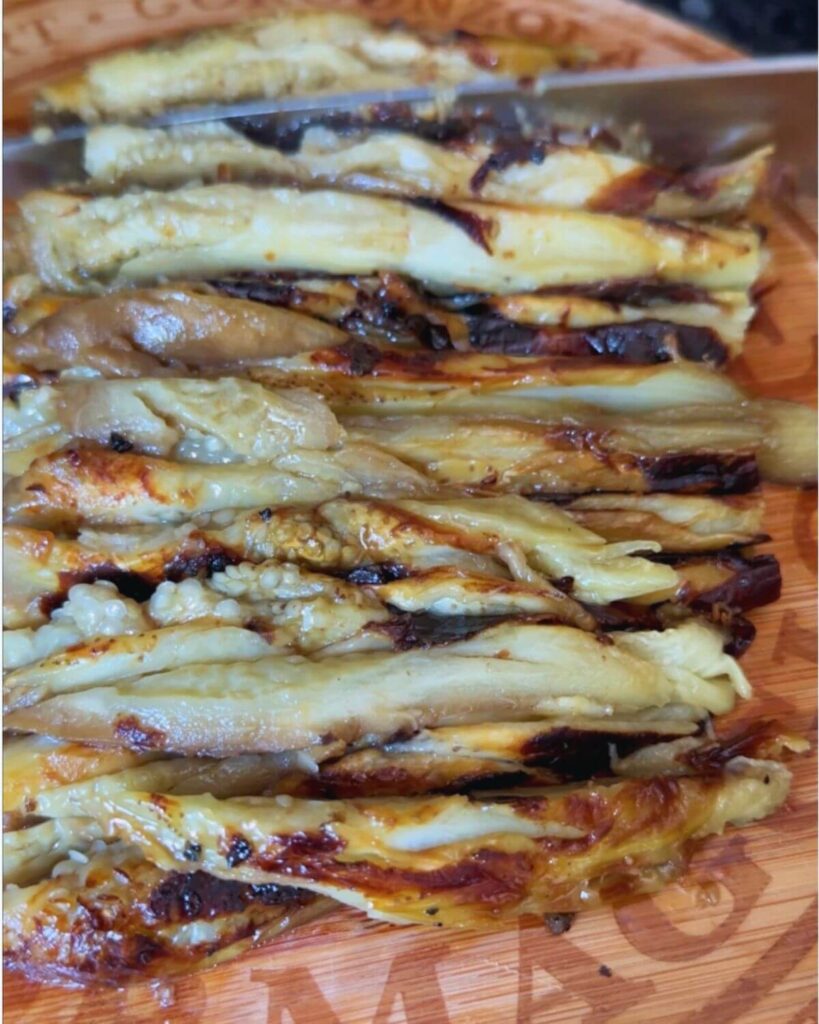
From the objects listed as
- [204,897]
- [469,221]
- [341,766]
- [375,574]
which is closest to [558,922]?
[341,766]

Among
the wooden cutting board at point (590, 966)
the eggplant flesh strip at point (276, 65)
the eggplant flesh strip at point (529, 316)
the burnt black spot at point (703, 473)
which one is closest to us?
the wooden cutting board at point (590, 966)

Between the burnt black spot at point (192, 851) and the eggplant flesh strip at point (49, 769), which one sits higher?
the eggplant flesh strip at point (49, 769)

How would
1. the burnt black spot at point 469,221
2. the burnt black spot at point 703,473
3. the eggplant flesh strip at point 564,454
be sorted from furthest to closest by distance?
the burnt black spot at point 469,221, the burnt black spot at point 703,473, the eggplant flesh strip at point 564,454

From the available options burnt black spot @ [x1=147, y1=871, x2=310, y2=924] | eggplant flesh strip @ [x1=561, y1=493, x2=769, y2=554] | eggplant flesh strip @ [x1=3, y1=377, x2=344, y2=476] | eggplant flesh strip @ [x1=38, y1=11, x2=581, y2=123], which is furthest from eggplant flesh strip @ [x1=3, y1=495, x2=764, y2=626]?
eggplant flesh strip @ [x1=38, y1=11, x2=581, y2=123]

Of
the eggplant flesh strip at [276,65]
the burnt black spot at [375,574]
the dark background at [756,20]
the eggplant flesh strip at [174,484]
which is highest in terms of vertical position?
the dark background at [756,20]

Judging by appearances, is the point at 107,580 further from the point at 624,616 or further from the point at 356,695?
the point at 624,616

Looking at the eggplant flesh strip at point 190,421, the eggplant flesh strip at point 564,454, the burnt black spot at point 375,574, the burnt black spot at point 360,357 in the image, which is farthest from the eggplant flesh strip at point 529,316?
the burnt black spot at point 375,574

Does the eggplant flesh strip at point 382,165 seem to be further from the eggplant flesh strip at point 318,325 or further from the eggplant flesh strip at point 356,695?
the eggplant flesh strip at point 356,695
